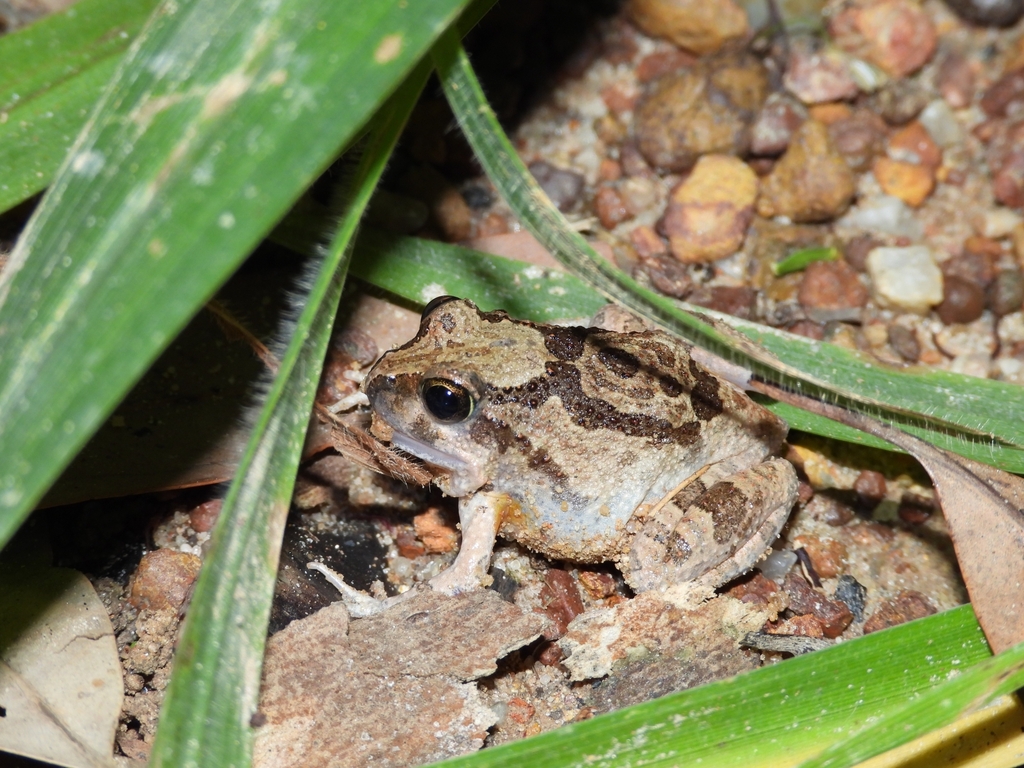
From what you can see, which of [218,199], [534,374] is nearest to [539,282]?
[534,374]

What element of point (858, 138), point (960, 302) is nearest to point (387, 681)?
point (960, 302)

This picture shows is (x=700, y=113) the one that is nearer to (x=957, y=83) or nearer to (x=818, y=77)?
(x=818, y=77)

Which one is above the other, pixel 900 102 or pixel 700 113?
pixel 700 113

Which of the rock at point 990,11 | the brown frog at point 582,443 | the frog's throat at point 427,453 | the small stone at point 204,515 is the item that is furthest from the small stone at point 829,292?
the small stone at point 204,515

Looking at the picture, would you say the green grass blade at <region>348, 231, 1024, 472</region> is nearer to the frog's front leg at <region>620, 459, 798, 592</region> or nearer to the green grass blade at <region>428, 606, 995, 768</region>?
the frog's front leg at <region>620, 459, 798, 592</region>

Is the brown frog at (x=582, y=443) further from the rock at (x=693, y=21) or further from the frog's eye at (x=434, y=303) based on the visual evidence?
the rock at (x=693, y=21)
